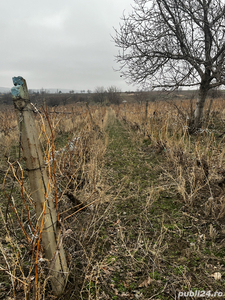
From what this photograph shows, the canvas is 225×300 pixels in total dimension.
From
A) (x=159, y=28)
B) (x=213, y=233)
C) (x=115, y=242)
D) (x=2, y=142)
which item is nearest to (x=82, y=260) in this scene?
(x=115, y=242)

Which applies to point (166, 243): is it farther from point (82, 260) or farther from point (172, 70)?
point (172, 70)

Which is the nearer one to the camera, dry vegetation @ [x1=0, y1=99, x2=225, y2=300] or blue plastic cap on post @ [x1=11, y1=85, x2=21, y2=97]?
blue plastic cap on post @ [x1=11, y1=85, x2=21, y2=97]

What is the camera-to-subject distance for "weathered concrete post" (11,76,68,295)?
38.3 inches

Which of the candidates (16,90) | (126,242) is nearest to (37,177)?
(16,90)

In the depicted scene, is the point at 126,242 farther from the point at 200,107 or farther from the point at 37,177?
the point at 200,107

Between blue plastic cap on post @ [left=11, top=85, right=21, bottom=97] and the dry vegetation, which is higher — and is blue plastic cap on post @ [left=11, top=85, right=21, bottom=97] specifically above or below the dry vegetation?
above

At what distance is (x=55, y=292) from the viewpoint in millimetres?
1365

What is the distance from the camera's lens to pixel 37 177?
3.54ft

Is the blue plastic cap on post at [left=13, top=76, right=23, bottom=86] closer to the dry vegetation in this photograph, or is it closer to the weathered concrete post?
the weathered concrete post

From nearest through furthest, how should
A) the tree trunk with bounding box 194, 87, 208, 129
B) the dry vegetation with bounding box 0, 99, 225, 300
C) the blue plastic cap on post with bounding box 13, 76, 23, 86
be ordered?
the blue plastic cap on post with bounding box 13, 76, 23, 86 < the dry vegetation with bounding box 0, 99, 225, 300 < the tree trunk with bounding box 194, 87, 208, 129

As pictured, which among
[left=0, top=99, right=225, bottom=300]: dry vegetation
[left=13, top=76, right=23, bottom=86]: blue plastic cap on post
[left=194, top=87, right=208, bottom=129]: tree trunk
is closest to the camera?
[left=13, top=76, right=23, bottom=86]: blue plastic cap on post

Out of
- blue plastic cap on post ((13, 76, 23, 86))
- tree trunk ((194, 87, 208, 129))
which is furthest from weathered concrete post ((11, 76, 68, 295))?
tree trunk ((194, 87, 208, 129))

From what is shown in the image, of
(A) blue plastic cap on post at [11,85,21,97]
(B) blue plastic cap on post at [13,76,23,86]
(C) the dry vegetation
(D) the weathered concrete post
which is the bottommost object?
(C) the dry vegetation

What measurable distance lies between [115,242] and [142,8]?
7.29 metres
